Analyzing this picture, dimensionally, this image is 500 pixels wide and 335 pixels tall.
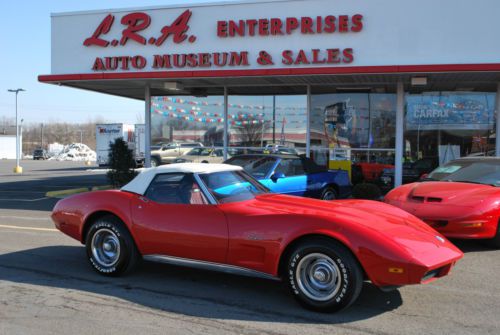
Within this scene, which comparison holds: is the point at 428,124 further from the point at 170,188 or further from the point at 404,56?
the point at 170,188

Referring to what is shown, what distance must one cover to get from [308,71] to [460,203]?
6.58 metres

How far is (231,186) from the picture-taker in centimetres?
541

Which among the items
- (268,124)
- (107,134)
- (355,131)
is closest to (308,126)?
(268,124)

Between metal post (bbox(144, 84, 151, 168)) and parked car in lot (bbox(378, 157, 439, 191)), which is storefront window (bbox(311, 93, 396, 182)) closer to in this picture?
parked car in lot (bbox(378, 157, 439, 191))

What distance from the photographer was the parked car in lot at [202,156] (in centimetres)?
1556

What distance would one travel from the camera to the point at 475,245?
7375 mm

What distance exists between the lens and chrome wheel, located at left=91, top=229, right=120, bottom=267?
5.59 metres

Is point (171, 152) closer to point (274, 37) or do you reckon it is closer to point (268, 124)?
point (268, 124)

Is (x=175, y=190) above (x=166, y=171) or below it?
below

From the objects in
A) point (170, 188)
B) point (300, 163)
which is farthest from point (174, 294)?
point (300, 163)

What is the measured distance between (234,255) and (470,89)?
12217 mm

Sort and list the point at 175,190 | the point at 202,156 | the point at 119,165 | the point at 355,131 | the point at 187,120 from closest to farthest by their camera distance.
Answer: the point at 175,190, the point at 355,131, the point at 119,165, the point at 202,156, the point at 187,120

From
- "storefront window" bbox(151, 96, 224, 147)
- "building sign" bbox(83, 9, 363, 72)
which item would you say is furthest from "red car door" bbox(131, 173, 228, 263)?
"storefront window" bbox(151, 96, 224, 147)

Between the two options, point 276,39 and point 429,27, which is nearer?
point 429,27
